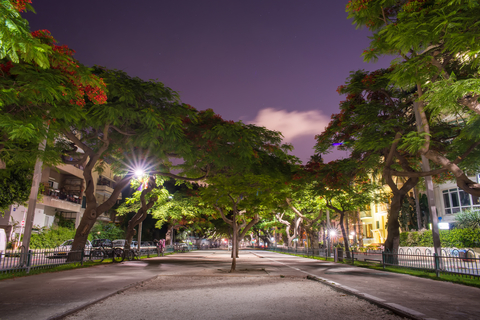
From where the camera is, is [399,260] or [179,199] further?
[179,199]

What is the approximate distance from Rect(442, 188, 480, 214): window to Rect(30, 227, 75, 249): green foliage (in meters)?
41.6

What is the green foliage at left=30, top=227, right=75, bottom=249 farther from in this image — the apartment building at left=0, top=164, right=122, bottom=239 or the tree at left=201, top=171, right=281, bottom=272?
the tree at left=201, top=171, right=281, bottom=272

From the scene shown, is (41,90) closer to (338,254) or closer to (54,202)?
(338,254)

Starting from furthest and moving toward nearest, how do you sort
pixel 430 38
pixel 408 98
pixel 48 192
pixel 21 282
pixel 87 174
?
1. pixel 48 192
2. pixel 87 174
3. pixel 408 98
4. pixel 21 282
5. pixel 430 38

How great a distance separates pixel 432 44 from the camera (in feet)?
31.0

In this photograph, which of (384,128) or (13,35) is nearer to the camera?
(13,35)

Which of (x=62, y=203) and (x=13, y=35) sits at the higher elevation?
(x=62, y=203)

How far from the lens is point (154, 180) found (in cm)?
2381

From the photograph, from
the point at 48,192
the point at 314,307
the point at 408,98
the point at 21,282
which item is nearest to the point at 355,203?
the point at 408,98

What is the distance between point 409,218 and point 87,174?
138 feet

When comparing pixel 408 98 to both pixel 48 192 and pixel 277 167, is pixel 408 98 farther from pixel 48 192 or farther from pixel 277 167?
pixel 48 192

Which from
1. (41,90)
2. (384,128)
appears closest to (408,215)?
(384,128)

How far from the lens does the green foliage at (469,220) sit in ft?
92.1

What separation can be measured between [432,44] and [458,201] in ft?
109
